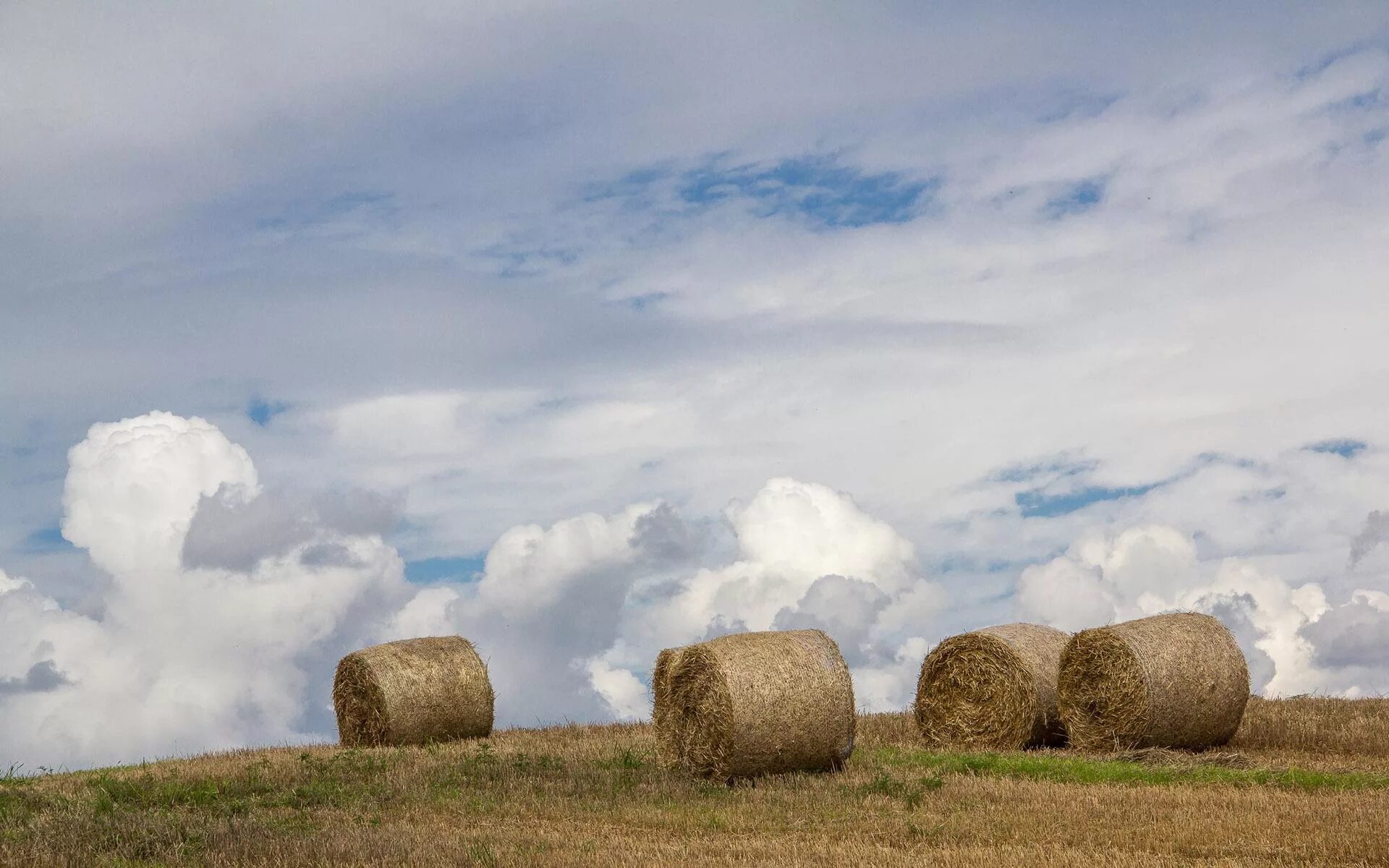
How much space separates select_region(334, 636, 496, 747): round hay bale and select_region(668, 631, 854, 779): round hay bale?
24.4 ft

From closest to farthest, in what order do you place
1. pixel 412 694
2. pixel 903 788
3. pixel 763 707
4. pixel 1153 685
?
pixel 903 788
pixel 763 707
pixel 1153 685
pixel 412 694

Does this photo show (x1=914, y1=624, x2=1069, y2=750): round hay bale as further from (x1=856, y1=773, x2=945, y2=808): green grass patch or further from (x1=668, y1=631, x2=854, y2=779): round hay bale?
(x1=856, y1=773, x2=945, y2=808): green grass patch

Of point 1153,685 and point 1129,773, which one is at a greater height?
point 1153,685

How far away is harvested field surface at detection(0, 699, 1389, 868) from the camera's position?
505 inches

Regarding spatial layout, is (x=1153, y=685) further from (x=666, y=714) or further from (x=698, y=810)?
(x=698, y=810)

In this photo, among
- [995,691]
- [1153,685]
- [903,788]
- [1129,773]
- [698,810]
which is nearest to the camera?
[698,810]

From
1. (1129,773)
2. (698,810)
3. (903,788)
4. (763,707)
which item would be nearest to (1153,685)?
(1129,773)

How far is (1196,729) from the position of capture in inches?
891

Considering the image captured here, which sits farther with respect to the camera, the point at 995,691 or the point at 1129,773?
the point at 995,691

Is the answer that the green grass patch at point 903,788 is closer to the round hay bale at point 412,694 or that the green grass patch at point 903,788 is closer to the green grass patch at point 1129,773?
the green grass patch at point 1129,773

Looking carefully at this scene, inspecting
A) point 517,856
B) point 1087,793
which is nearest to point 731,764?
point 1087,793

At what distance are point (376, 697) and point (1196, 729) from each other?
14.7 m

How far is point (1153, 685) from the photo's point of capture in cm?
2202

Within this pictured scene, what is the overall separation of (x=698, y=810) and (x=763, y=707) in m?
3.15
